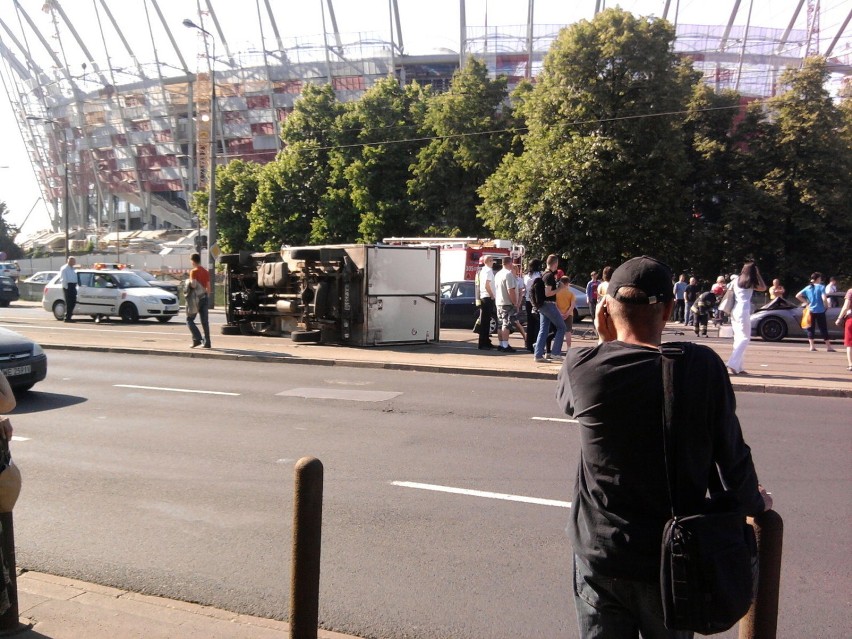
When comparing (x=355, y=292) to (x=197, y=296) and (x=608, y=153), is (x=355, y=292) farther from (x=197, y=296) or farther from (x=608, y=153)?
(x=608, y=153)

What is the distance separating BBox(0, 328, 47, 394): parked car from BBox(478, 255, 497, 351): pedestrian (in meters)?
8.33

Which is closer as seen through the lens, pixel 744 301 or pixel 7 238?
pixel 744 301

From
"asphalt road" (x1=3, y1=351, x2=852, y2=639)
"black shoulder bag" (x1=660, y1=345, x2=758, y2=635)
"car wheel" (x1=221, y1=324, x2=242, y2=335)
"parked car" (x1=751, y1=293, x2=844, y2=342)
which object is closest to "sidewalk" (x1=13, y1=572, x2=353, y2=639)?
"asphalt road" (x1=3, y1=351, x2=852, y2=639)

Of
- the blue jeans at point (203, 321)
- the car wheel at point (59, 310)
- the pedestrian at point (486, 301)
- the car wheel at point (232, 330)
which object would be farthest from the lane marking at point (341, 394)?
the car wheel at point (59, 310)

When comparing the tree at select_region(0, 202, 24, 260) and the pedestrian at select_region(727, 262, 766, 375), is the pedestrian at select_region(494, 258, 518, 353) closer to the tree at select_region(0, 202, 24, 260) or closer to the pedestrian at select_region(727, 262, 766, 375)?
the pedestrian at select_region(727, 262, 766, 375)

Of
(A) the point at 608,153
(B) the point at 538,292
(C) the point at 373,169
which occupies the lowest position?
(B) the point at 538,292

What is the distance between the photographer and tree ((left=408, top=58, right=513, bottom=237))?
38.0 m

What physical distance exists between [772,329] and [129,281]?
62.8ft

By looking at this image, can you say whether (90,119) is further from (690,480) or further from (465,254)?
(690,480)

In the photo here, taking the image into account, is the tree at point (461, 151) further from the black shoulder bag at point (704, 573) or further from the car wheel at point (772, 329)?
the black shoulder bag at point (704, 573)

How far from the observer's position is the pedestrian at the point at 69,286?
2284 centimetres

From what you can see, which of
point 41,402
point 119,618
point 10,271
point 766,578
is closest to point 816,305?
point 41,402

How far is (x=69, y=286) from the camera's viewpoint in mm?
23109

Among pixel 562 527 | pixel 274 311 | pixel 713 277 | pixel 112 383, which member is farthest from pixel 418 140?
pixel 562 527
